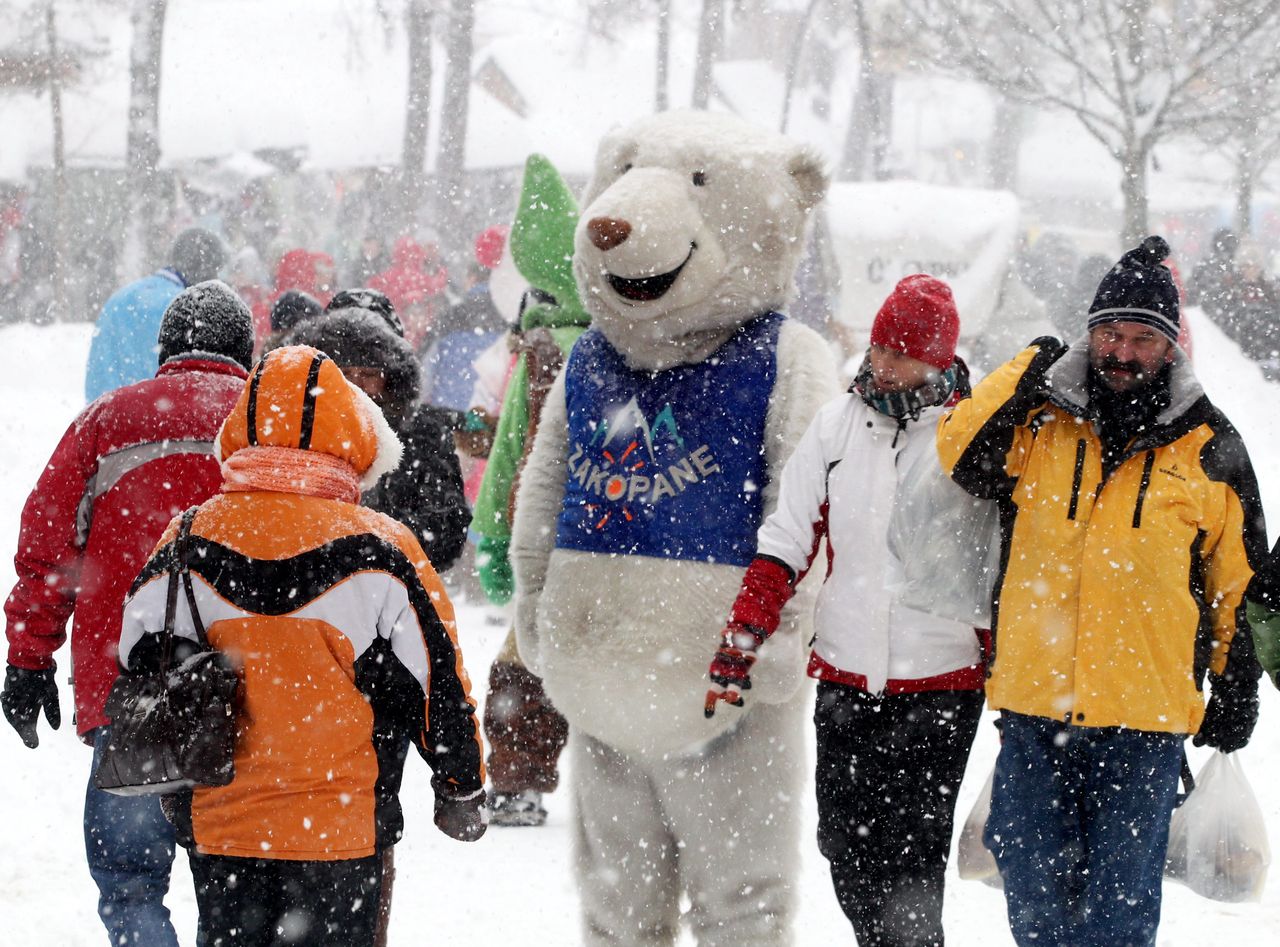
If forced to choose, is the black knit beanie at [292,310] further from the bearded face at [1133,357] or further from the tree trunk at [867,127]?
the tree trunk at [867,127]

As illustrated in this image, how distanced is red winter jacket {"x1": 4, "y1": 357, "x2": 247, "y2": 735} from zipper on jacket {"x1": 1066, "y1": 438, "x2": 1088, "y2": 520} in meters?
1.96

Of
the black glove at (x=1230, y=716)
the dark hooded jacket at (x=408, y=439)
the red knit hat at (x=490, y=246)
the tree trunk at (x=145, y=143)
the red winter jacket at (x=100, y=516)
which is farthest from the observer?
the tree trunk at (x=145, y=143)

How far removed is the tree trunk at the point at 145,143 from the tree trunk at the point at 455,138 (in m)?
4.42

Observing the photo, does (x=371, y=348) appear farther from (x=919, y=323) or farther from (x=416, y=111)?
(x=416, y=111)

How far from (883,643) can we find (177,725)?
1.52 meters

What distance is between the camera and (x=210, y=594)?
2867 mm

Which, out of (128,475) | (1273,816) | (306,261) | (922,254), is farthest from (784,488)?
(922,254)

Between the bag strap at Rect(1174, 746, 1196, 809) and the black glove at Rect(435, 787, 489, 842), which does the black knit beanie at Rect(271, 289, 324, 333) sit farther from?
the bag strap at Rect(1174, 746, 1196, 809)

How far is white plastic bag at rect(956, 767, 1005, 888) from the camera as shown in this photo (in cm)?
373

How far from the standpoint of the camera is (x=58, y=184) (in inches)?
857

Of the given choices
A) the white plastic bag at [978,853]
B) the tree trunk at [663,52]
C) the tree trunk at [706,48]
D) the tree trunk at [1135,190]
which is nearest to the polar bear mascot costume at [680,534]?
the white plastic bag at [978,853]

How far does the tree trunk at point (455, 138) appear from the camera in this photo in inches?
841

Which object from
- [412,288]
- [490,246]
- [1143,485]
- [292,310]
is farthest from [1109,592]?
[412,288]

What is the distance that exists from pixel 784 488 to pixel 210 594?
1289 mm
